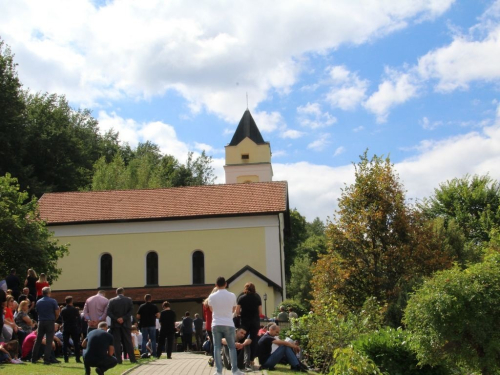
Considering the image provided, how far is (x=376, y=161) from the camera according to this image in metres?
25.4

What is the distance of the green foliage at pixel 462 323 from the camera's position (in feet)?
41.7

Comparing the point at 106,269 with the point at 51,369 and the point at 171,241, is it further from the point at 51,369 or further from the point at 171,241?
the point at 51,369

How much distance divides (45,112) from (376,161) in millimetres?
35444

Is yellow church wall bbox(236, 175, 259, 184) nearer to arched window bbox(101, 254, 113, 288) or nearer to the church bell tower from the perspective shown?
the church bell tower

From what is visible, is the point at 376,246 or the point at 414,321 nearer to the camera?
the point at 414,321

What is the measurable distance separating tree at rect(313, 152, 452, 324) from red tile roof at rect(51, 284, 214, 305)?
10611 millimetres

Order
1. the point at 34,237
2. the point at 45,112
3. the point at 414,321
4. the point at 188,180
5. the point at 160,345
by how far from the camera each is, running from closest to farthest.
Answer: the point at 414,321, the point at 160,345, the point at 34,237, the point at 45,112, the point at 188,180

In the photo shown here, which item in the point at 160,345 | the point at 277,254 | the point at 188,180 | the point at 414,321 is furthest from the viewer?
the point at 188,180

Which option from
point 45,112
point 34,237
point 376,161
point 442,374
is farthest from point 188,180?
point 442,374

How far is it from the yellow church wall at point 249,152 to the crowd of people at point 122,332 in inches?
1517

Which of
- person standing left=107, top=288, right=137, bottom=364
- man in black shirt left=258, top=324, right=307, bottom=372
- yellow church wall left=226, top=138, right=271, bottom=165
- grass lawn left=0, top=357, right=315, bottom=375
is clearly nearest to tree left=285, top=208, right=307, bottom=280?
yellow church wall left=226, top=138, right=271, bottom=165

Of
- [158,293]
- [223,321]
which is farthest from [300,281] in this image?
[223,321]

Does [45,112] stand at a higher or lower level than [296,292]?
higher

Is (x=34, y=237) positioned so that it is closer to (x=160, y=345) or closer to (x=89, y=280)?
(x=89, y=280)
